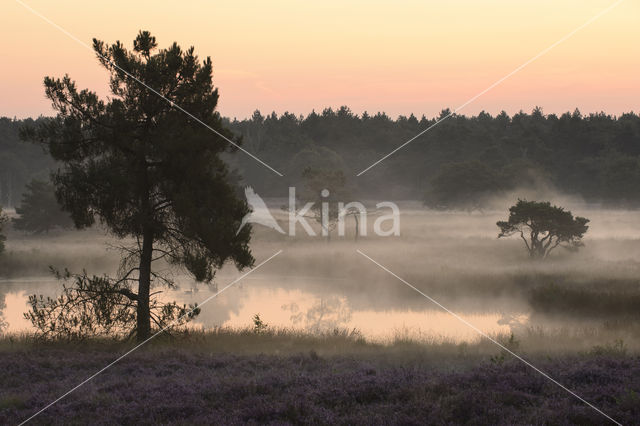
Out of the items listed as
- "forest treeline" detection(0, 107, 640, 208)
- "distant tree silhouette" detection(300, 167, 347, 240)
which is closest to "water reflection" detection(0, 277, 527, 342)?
"distant tree silhouette" detection(300, 167, 347, 240)

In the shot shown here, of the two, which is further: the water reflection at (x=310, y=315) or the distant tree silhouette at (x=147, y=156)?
the water reflection at (x=310, y=315)

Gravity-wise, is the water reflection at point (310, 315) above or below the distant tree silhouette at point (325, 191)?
below

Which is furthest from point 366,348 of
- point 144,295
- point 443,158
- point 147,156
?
point 443,158

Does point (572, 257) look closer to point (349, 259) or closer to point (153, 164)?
point (349, 259)

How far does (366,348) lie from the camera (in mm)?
Answer: 16734

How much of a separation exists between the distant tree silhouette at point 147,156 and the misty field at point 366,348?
3.30 m

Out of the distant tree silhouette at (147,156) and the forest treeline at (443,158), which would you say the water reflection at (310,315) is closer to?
the distant tree silhouette at (147,156)

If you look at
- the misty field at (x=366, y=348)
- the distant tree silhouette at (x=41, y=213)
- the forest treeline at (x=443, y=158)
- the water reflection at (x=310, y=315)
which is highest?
the forest treeline at (x=443, y=158)

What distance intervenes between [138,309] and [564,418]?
42.6 feet

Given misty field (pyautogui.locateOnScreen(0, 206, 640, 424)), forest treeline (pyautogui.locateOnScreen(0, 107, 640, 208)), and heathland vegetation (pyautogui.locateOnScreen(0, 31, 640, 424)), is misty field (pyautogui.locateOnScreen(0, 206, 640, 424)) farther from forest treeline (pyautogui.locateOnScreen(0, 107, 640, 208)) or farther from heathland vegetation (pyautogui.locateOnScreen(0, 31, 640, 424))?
forest treeline (pyautogui.locateOnScreen(0, 107, 640, 208))

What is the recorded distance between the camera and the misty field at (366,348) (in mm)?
8539

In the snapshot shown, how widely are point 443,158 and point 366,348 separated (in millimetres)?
115251

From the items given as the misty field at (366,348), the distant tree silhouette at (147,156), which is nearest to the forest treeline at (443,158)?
the misty field at (366,348)

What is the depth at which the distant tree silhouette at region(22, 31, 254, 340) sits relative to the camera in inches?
659
